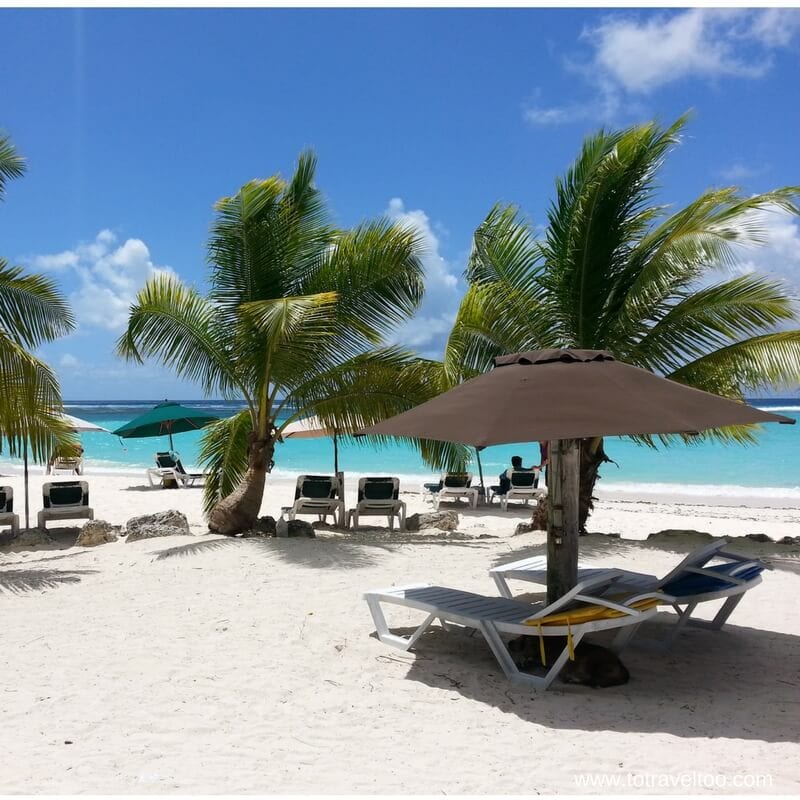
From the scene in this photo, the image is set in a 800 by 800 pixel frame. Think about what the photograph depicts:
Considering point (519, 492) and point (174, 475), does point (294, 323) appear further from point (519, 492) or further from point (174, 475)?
point (174, 475)

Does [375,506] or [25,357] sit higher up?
[25,357]

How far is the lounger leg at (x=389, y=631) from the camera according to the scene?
4.41 meters

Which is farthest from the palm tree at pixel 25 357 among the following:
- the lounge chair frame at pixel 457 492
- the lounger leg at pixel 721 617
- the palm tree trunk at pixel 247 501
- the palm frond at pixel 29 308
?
the lounge chair frame at pixel 457 492

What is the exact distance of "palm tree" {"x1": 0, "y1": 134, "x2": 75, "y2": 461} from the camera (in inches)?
278

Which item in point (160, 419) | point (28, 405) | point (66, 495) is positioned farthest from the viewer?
point (160, 419)

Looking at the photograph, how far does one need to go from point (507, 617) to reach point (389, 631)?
93 centimetres

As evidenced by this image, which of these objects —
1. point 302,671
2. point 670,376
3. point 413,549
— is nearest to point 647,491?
point 670,376

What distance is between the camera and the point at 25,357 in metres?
7.07

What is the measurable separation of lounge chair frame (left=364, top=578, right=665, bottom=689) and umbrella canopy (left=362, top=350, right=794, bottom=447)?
861 millimetres

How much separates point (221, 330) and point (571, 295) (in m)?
4.28

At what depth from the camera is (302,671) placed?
4.06 meters

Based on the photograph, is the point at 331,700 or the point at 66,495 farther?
the point at 66,495

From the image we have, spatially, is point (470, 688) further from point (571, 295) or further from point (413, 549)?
point (571, 295)

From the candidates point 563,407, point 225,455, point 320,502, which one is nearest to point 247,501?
point 225,455
